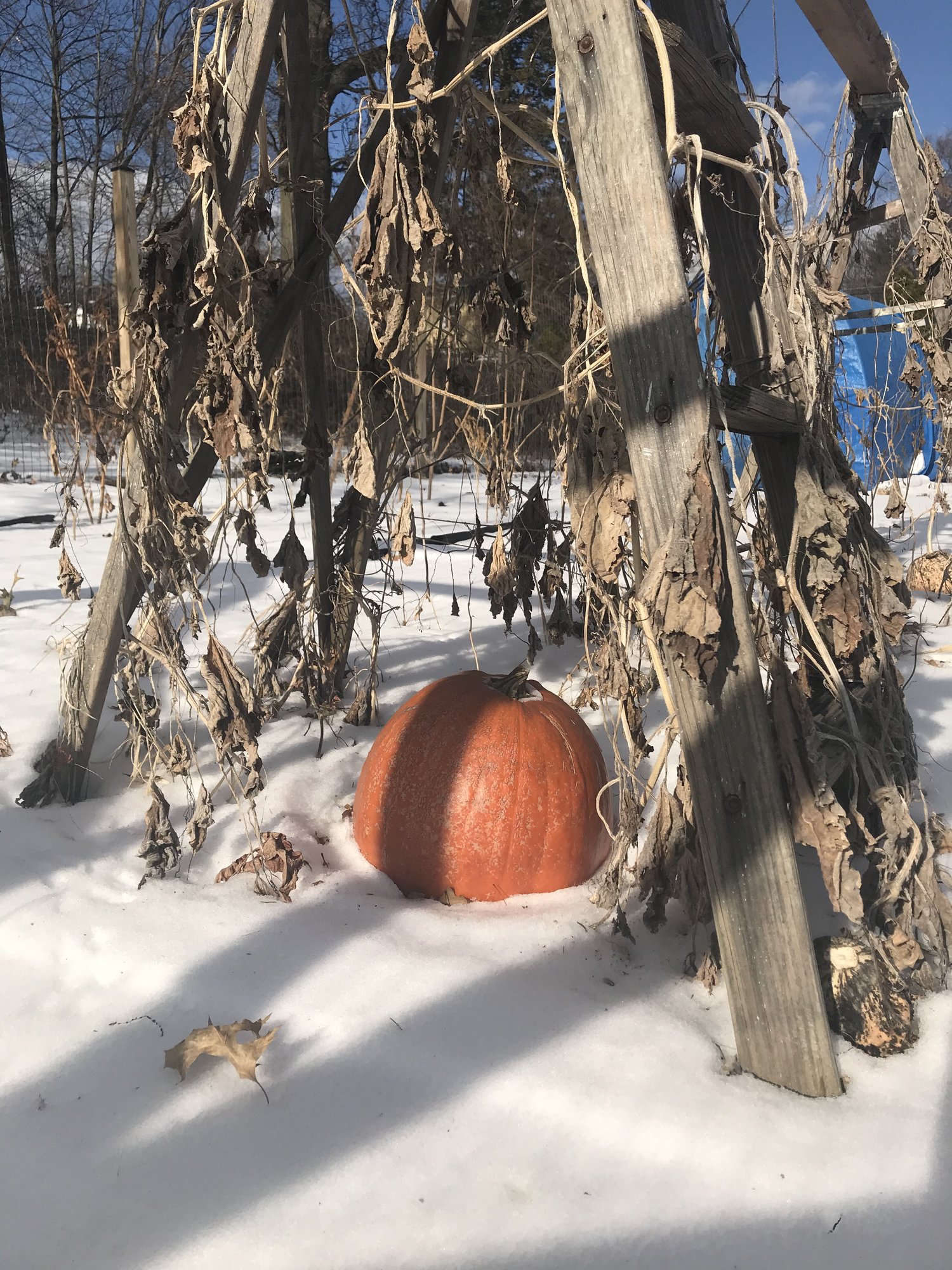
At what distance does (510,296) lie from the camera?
7.41ft

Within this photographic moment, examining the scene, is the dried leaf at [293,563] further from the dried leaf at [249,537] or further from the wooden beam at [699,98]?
the wooden beam at [699,98]

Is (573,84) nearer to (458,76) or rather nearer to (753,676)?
(458,76)

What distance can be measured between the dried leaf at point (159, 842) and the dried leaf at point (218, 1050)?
654 mm

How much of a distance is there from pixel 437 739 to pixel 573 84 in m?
1.45

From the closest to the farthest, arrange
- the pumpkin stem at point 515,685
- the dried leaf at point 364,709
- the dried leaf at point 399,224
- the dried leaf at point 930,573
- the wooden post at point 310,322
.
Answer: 1. the dried leaf at point 399,224
2. the pumpkin stem at point 515,685
3. the wooden post at point 310,322
4. the dried leaf at point 364,709
5. the dried leaf at point 930,573

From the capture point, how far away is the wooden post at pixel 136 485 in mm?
1912

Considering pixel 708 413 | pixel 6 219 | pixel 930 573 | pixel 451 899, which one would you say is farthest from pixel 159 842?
pixel 6 219

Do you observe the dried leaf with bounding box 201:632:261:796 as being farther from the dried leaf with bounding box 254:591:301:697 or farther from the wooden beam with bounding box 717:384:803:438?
the wooden beam with bounding box 717:384:803:438

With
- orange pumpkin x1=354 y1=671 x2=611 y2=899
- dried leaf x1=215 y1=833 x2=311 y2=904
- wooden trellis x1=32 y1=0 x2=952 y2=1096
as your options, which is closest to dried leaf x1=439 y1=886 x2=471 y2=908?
orange pumpkin x1=354 y1=671 x2=611 y2=899

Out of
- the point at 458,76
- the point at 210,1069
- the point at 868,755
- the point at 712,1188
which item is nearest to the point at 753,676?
the point at 868,755

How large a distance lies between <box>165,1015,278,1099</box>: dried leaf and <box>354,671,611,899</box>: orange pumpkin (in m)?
0.68

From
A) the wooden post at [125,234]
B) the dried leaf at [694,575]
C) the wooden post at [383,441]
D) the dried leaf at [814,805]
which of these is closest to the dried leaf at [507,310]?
the wooden post at [383,441]

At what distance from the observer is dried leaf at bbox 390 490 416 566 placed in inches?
87.8

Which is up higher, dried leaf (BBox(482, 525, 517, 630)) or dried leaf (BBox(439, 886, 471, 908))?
dried leaf (BBox(482, 525, 517, 630))
